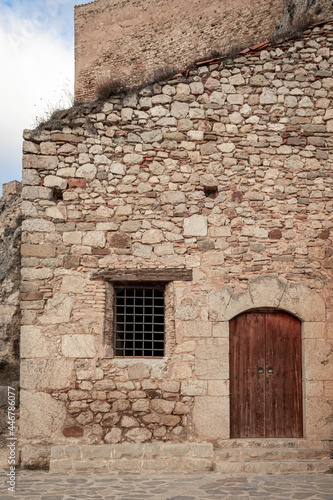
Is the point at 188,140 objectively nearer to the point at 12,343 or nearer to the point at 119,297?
the point at 119,297

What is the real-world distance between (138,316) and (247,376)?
1790 millimetres

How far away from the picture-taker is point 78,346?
6609 mm

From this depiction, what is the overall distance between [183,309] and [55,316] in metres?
1.74

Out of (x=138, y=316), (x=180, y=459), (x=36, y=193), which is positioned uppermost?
(x=36, y=193)

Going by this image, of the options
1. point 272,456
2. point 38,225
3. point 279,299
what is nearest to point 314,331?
point 279,299

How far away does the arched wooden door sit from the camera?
676 centimetres

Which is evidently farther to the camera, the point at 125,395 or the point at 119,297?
the point at 119,297

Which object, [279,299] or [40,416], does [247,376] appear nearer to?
[279,299]

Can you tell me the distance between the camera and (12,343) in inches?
A: 352

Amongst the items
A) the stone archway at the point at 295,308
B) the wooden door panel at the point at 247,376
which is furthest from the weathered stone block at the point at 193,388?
the stone archway at the point at 295,308

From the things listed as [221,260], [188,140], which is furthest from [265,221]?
[188,140]

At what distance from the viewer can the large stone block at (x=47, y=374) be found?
6.53 m

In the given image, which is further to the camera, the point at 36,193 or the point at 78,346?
the point at 36,193

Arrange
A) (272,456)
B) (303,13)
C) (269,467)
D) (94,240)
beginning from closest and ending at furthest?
(269,467) < (272,456) < (94,240) < (303,13)
